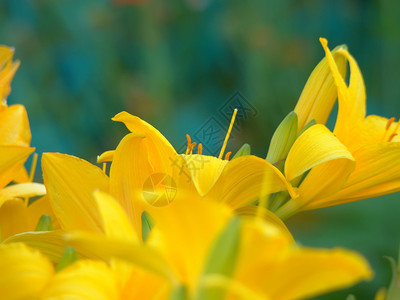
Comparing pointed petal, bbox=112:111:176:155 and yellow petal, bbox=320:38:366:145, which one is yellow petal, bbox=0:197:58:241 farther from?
yellow petal, bbox=320:38:366:145

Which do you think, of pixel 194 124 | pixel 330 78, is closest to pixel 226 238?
pixel 330 78

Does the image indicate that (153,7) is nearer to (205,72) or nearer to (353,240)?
(205,72)

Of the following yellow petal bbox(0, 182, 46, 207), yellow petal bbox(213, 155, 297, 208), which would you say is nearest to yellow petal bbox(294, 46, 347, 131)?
yellow petal bbox(213, 155, 297, 208)

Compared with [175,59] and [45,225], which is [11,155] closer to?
[45,225]

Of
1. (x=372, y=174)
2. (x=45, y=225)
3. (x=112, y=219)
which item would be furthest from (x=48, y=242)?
(x=372, y=174)

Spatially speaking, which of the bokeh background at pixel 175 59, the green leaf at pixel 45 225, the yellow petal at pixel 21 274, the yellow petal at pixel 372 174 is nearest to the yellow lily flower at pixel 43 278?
the yellow petal at pixel 21 274

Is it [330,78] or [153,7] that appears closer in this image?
[330,78]
